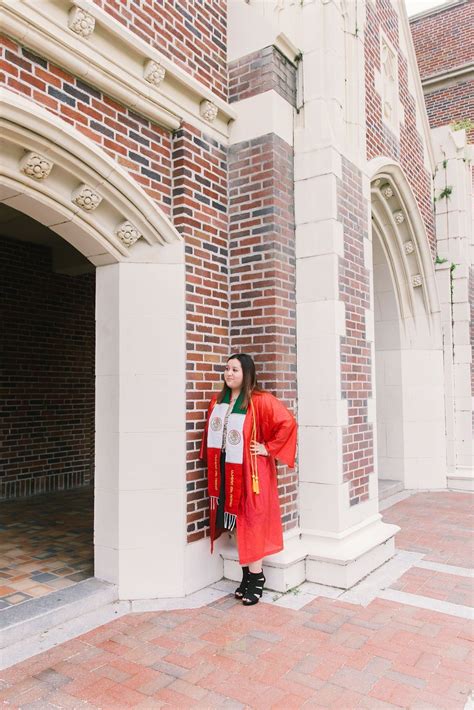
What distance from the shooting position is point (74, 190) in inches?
142

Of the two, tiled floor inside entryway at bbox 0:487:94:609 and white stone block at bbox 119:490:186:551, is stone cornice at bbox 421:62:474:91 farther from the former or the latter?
white stone block at bbox 119:490:186:551

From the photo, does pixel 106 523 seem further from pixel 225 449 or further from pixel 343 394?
pixel 343 394

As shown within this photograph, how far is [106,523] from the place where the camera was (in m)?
3.90

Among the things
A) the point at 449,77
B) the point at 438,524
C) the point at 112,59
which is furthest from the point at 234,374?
the point at 449,77

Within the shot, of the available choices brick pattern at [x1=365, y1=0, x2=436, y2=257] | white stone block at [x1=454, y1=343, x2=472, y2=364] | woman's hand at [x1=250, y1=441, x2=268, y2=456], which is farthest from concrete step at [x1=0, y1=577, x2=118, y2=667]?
white stone block at [x1=454, y1=343, x2=472, y2=364]

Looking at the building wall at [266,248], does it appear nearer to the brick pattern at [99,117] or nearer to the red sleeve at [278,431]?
the red sleeve at [278,431]

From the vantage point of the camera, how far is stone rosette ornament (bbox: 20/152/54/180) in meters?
3.29

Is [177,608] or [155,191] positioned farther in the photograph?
[155,191]

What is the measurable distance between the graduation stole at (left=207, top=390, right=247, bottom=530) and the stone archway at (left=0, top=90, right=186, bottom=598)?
0.69ft

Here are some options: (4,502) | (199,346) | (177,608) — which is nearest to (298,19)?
(199,346)

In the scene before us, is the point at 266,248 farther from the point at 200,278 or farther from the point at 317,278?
the point at 200,278

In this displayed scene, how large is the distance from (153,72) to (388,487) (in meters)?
5.94

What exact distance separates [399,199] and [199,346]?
450 centimetres

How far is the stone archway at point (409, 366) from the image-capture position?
8.27 meters
